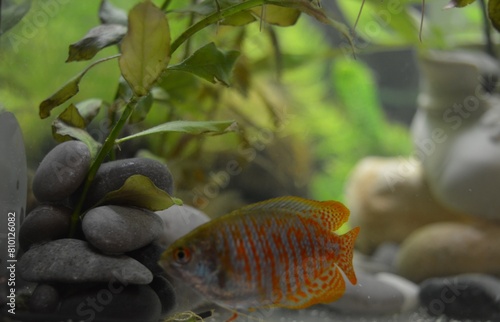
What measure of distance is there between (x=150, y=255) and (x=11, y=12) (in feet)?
2.11

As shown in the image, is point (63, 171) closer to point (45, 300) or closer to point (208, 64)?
point (45, 300)

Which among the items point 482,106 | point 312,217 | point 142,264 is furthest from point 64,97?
point 482,106

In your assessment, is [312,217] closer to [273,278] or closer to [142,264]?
[273,278]

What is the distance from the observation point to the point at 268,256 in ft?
3.06

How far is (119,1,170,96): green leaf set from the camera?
99 centimetres

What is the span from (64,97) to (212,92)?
1061 mm

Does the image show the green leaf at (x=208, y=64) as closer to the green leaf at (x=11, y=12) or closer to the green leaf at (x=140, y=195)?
the green leaf at (x=140, y=195)

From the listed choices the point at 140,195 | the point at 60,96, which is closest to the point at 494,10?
the point at 140,195

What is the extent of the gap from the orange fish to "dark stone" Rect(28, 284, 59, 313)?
0.97 feet

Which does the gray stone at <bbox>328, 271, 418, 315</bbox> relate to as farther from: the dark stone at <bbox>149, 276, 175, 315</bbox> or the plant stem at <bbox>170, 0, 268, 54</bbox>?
the plant stem at <bbox>170, 0, 268, 54</bbox>

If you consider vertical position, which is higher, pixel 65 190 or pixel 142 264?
pixel 65 190

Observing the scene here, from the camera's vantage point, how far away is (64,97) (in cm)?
119

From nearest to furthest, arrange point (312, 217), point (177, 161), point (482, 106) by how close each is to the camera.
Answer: point (312, 217), point (177, 161), point (482, 106)

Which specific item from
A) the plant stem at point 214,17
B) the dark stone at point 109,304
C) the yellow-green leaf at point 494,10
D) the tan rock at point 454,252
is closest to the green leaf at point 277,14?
the plant stem at point 214,17
